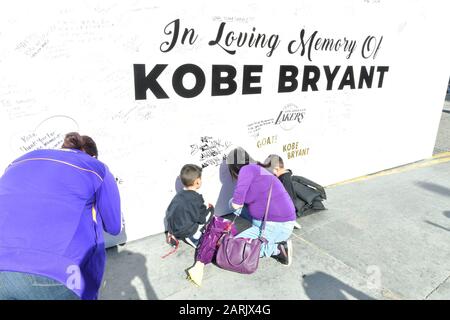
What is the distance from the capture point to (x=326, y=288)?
2836mm

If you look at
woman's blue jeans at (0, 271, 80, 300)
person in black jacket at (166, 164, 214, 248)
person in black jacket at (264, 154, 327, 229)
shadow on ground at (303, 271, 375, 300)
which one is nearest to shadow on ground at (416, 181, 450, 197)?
person in black jacket at (264, 154, 327, 229)

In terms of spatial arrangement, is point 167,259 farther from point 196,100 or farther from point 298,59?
point 298,59

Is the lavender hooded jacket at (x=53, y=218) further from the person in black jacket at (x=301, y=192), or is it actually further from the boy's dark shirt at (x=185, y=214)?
the person in black jacket at (x=301, y=192)

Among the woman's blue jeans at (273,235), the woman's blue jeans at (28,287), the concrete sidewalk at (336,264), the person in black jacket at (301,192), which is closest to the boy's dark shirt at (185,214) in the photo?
the concrete sidewalk at (336,264)

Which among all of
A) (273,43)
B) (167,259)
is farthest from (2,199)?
(273,43)

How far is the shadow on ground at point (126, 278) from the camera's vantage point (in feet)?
8.84

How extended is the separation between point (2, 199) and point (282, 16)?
11.1 feet

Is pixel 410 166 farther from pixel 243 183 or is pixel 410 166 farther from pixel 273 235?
pixel 243 183

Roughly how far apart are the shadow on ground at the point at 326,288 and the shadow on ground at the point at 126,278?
1.35 meters

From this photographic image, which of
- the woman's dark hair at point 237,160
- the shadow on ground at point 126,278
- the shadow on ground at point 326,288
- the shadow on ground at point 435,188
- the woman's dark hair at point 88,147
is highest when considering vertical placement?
the woman's dark hair at point 88,147

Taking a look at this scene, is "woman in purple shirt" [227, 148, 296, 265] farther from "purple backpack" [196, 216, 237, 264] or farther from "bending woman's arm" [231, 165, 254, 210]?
"purple backpack" [196, 216, 237, 264]

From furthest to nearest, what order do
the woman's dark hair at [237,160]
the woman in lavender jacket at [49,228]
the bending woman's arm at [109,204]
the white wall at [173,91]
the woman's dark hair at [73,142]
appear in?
the woman's dark hair at [237,160], the white wall at [173,91], the woman's dark hair at [73,142], the bending woman's arm at [109,204], the woman in lavender jacket at [49,228]

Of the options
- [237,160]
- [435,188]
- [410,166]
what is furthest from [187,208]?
[410,166]

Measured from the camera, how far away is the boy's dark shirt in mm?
3121
